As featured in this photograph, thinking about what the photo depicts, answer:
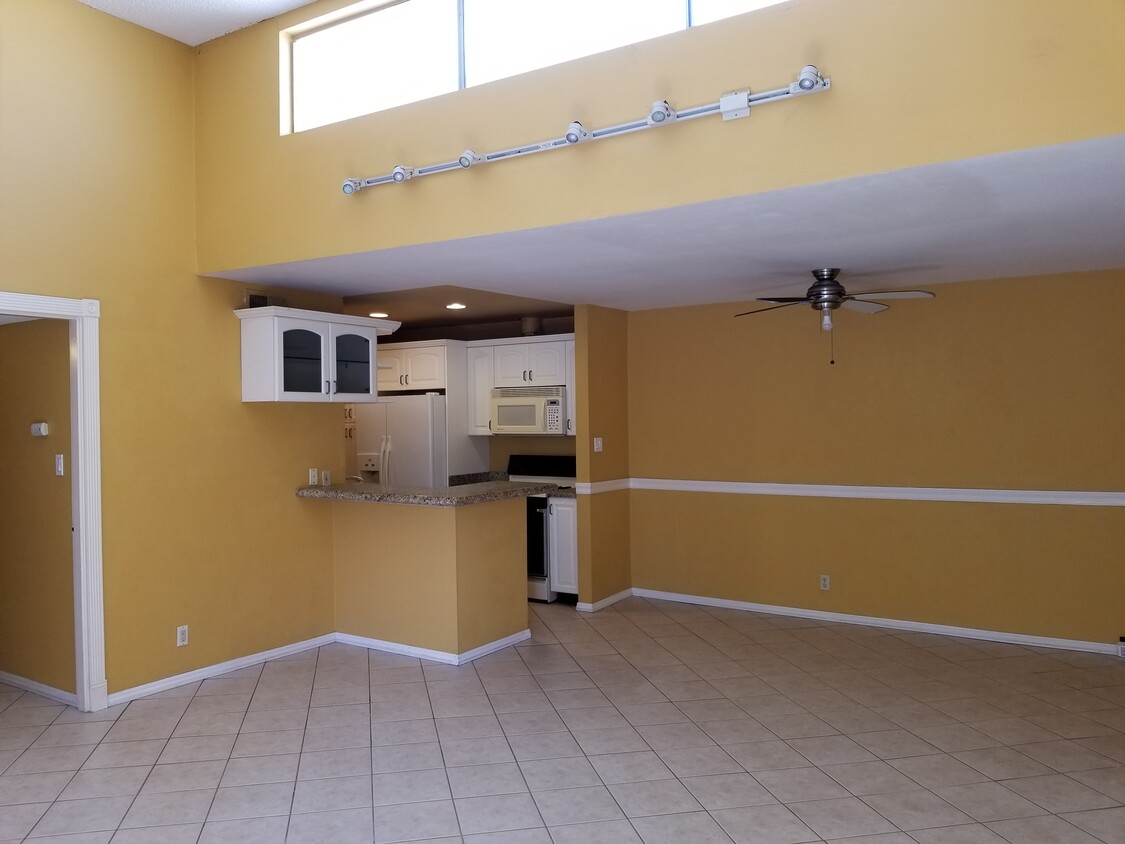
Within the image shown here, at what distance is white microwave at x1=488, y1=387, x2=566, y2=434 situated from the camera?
20.7 ft

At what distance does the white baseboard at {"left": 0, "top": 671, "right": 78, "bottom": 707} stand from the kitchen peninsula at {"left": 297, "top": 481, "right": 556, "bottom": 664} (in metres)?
1.56

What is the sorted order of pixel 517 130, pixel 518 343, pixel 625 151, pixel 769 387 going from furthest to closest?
pixel 518 343
pixel 769 387
pixel 517 130
pixel 625 151

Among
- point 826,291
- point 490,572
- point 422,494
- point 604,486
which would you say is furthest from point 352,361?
point 826,291

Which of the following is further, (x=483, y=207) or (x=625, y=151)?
(x=483, y=207)

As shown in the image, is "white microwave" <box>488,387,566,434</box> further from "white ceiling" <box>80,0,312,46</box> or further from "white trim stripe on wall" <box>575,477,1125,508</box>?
"white ceiling" <box>80,0,312,46</box>

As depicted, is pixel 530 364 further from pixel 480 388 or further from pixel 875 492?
pixel 875 492

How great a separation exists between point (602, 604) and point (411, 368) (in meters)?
2.60

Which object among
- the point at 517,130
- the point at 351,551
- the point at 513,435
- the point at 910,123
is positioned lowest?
the point at 351,551

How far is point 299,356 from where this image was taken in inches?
182

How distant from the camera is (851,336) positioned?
545 centimetres

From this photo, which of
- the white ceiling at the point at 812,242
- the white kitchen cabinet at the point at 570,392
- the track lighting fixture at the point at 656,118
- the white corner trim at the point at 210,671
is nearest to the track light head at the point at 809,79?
the track lighting fixture at the point at 656,118

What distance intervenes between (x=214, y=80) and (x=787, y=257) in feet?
10.7

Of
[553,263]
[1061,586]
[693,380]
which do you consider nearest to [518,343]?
[693,380]

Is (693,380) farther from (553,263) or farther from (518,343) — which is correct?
(553,263)
